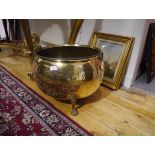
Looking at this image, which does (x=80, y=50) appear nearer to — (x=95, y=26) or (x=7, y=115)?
(x=95, y=26)

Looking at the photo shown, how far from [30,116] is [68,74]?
246mm

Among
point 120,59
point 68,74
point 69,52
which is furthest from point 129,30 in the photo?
point 68,74

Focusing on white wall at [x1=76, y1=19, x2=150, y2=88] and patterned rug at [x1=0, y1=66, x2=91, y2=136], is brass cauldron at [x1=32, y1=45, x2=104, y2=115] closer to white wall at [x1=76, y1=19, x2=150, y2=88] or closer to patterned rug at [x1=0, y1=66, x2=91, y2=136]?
patterned rug at [x1=0, y1=66, x2=91, y2=136]

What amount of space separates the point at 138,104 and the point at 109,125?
24 centimetres

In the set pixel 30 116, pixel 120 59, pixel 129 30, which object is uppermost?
pixel 129 30

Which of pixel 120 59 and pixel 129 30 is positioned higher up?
pixel 129 30

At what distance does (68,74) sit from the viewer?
2.40ft

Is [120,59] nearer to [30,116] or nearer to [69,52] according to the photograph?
[69,52]

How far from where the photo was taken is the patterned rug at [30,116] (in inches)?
27.7

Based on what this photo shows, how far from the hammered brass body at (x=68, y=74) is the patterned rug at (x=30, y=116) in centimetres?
10

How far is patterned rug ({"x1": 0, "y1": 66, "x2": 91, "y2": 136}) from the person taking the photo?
2.31 feet

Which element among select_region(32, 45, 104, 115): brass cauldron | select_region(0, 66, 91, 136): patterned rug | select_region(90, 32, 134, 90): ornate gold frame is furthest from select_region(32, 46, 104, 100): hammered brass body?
select_region(90, 32, 134, 90): ornate gold frame
